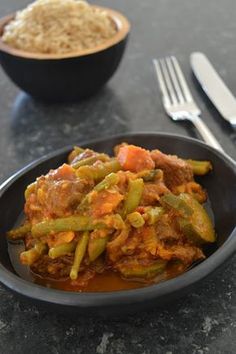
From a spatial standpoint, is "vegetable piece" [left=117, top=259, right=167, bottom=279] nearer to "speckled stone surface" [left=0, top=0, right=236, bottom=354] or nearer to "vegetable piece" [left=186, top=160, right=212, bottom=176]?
"speckled stone surface" [left=0, top=0, right=236, bottom=354]

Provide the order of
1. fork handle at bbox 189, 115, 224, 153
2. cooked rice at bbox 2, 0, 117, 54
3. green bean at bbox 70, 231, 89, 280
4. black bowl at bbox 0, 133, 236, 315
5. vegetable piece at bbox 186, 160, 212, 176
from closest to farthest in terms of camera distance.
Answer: black bowl at bbox 0, 133, 236, 315, green bean at bbox 70, 231, 89, 280, vegetable piece at bbox 186, 160, 212, 176, fork handle at bbox 189, 115, 224, 153, cooked rice at bbox 2, 0, 117, 54

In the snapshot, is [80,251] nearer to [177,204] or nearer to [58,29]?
[177,204]

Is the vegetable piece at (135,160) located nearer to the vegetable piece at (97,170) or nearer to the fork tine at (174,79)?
the vegetable piece at (97,170)

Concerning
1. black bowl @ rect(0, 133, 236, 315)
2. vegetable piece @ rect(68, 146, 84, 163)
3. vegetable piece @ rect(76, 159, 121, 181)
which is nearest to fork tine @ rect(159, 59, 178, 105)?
black bowl @ rect(0, 133, 236, 315)

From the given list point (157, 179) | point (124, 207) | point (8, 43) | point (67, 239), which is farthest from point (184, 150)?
point (8, 43)

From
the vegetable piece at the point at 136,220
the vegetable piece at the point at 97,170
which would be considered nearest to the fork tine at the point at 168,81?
the vegetable piece at the point at 97,170

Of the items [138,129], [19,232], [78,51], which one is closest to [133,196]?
[19,232]

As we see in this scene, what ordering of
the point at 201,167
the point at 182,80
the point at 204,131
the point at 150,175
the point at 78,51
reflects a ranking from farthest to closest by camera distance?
the point at 182,80 → the point at 78,51 → the point at 204,131 → the point at 201,167 → the point at 150,175
